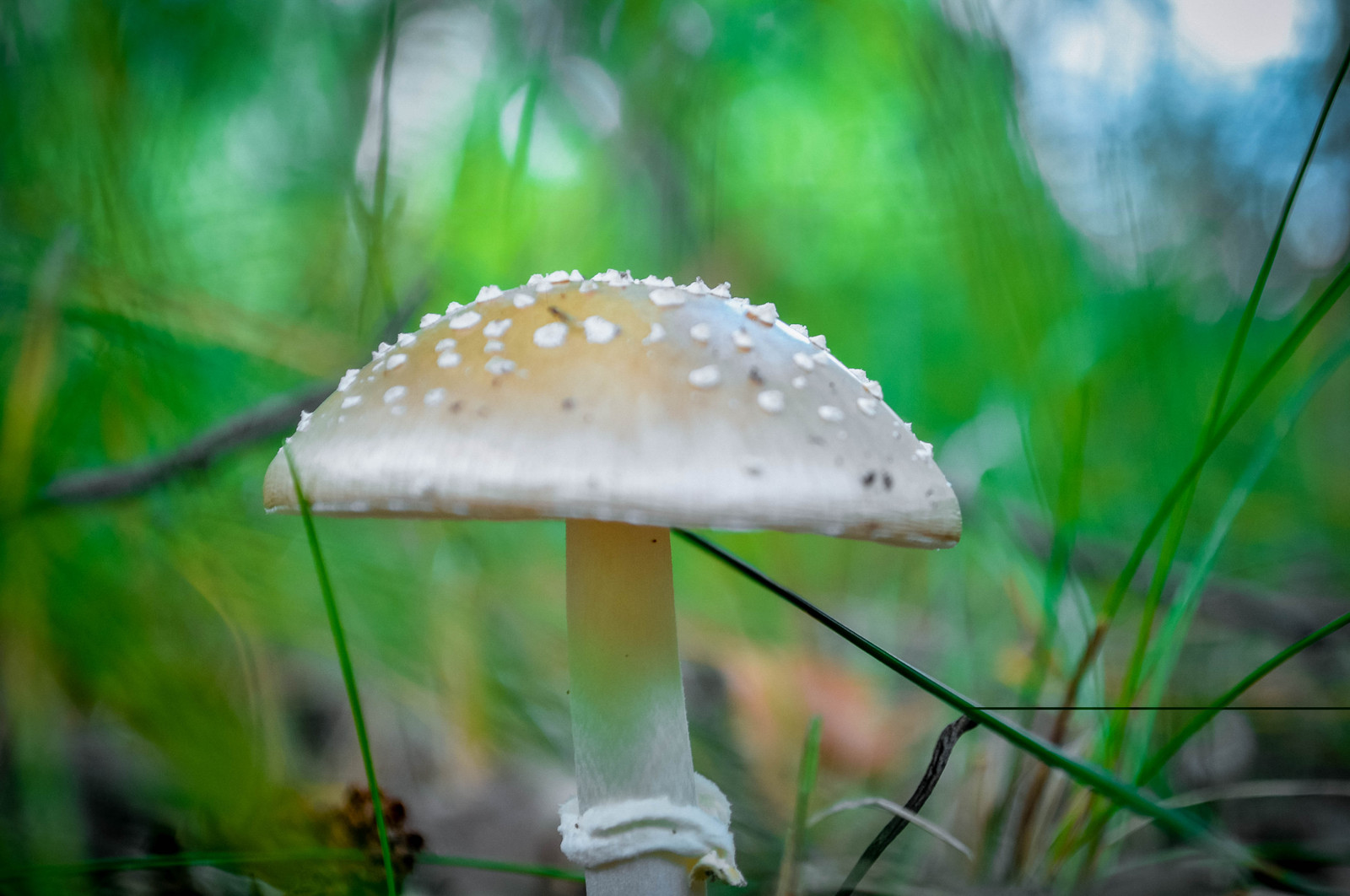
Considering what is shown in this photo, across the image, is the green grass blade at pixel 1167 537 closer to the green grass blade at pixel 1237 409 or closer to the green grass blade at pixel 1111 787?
the green grass blade at pixel 1237 409

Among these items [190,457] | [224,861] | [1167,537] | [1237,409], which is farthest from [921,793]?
[190,457]

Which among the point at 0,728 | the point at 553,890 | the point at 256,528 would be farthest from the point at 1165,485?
the point at 0,728

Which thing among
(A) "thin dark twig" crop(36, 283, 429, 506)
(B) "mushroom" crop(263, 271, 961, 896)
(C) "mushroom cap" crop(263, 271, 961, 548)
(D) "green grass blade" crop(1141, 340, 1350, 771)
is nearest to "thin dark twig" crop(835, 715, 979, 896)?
(B) "mushroom" crop(263, 271, 961, 896)

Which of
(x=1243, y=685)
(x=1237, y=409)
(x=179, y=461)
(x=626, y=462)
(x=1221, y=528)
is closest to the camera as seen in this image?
(x=626, y=462)

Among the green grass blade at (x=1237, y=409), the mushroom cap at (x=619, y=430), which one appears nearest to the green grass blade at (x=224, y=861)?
the mushroom cap at (x=619, y=430)

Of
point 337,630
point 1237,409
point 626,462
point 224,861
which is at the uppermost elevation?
point 1237,409

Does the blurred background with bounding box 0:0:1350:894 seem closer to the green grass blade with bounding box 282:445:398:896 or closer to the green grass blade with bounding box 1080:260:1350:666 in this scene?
the green grass blade with bounding box 1080:260:1350:666

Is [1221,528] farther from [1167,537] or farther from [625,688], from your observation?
[625,688]
